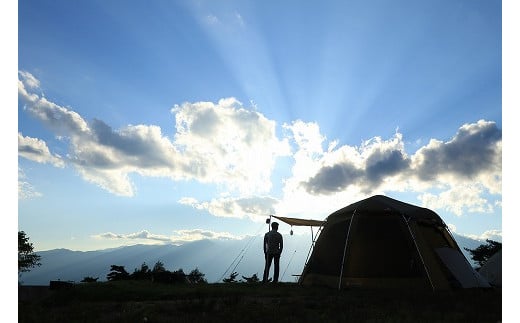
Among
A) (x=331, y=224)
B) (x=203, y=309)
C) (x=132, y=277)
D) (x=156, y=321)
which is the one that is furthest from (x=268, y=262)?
(x=156, y=321)

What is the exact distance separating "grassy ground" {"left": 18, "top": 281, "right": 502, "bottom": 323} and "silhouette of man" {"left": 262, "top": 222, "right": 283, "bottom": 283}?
5.84 meters

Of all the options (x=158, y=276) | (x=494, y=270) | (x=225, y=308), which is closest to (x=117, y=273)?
(x=158, y=276)

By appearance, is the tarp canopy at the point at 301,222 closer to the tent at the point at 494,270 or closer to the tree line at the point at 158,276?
the tree line at the point at 158,276

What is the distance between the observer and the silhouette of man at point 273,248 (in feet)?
58.4

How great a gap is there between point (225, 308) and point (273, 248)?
914cm

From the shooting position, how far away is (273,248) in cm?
1778

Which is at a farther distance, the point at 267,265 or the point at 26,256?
the point at 26,256

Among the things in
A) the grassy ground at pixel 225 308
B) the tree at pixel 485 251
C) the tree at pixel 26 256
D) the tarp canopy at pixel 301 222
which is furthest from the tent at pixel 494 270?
the tree at pixel 26 256

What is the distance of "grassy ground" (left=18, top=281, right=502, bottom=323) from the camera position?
7671mm

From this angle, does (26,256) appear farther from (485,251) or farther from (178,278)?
(485,251)

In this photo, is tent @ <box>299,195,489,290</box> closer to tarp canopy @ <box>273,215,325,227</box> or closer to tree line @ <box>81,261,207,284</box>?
tarp canopy @ <box>273,215,325,227</box>

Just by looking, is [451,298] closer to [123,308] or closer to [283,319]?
[283,319]
